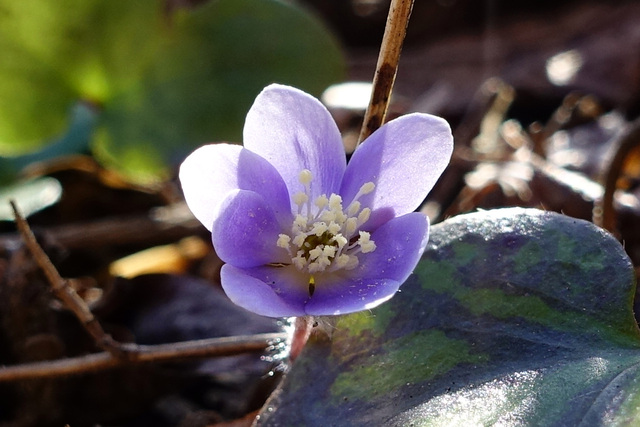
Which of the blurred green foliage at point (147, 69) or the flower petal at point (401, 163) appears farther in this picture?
the blurred green foliage at point (147, 69)

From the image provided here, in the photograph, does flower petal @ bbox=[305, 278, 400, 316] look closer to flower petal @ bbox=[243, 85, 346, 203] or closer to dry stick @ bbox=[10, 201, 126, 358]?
flower petal @ bbox=[243, 85, 346, 203]

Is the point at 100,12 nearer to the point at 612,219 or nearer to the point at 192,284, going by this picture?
the point at 192,284

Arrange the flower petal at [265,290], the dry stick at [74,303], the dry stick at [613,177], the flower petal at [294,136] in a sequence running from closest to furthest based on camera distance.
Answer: the flower petal at [265,290]
the flower petal at [294,136]
the dry stick at [74,303]
the dry stick at [613,177]

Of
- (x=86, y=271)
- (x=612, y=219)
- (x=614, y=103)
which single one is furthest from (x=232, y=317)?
(x=614, y=103)

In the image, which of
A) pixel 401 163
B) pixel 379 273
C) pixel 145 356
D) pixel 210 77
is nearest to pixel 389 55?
pixel 401 163

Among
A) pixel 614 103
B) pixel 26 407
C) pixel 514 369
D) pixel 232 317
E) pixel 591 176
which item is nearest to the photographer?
pixel 514 369

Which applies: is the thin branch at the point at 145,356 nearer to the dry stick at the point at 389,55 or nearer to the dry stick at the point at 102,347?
the dry stick at the point at 102,347

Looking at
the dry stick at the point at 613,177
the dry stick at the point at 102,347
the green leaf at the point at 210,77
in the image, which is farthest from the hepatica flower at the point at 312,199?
the green leaf at the point at 210,77
